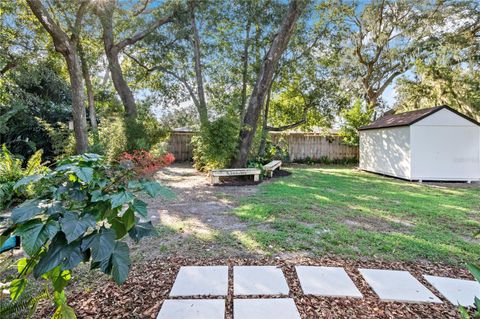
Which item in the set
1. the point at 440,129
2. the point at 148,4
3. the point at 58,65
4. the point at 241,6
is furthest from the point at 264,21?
the point at 58,65

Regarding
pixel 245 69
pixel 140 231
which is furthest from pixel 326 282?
pixel 245 69

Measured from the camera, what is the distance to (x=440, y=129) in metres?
8.05

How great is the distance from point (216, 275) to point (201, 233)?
3.89ft

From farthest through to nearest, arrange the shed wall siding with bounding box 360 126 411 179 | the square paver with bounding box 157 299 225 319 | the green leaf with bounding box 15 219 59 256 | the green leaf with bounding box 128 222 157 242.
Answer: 1. the shed wall siding with bounding box 360 126 411 179
2. the square paver with bounding box 157 299 225 319
3. the green leaf with bounding box 128 222 157 242
4. the green leaf with bounding box 15 219 59 256

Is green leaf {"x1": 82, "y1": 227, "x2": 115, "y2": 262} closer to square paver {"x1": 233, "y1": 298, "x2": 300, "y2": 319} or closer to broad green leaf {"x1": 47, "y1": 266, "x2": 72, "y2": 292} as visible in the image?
broad green leaf {"x1": 47, "y1": 266, "x2": 72, "y2": 292}

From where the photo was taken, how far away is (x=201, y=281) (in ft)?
7.14

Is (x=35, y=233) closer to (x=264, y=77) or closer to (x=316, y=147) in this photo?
(x=264, y=77)

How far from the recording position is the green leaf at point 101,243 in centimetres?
116

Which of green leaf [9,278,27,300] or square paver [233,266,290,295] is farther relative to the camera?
square paver [233,266,290,295]

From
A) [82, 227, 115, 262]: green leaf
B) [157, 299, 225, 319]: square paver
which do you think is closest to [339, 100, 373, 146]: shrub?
[157, 299, 225, 319]: square paver

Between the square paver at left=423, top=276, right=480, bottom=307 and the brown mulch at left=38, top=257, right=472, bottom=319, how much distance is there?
60 mm

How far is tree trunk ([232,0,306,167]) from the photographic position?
739 centimetres

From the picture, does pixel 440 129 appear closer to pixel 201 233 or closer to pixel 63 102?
pixel 201 233

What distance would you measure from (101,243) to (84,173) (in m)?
0.33
